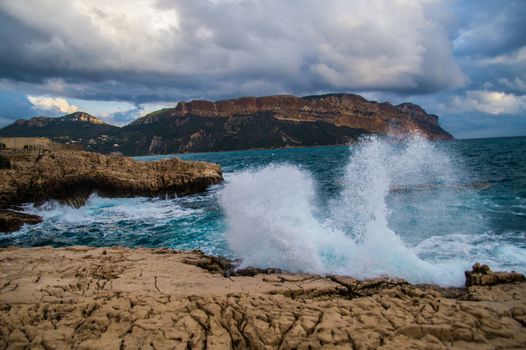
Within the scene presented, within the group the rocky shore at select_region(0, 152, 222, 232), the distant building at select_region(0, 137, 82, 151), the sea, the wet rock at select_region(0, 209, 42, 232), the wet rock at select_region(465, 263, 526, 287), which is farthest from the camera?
the distant building at select_region(0, 137, 82, 151)

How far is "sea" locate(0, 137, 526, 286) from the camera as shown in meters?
9.08

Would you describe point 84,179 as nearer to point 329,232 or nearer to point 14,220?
point 14,220

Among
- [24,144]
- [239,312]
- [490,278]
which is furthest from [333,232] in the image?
[24,144]

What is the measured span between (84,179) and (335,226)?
19.8 m

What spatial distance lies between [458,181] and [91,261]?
1025 inches

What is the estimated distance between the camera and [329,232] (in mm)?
10836

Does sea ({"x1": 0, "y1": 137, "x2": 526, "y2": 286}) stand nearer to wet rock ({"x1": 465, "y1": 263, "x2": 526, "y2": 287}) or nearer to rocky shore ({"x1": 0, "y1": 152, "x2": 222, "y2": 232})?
wet rock ({"x1": 465, "y1": 263, "x2": 526, "y2": 287})

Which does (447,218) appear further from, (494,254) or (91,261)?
(91,261)

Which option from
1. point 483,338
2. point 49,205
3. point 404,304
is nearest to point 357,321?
point 404,304

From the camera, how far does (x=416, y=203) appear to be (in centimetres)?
1792

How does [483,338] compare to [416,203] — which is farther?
[416,203]

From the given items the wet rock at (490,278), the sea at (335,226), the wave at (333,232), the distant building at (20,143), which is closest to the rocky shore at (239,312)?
the wet rock at (490,278)

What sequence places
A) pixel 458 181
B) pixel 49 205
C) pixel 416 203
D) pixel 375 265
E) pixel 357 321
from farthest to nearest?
pixel 458 181 → pixel 49 205 → pixel 416 203 → pixel 375 265 → pixel 357 321

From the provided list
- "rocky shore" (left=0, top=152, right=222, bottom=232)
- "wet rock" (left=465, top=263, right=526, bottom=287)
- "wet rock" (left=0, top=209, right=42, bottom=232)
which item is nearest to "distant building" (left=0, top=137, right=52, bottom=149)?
"rocky shore" (left=0, top=152, right=222, bottom=232)
